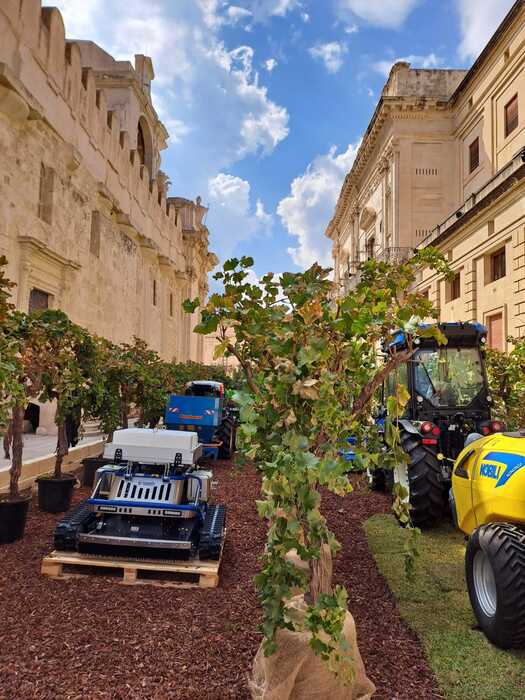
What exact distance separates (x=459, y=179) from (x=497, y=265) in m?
12.1

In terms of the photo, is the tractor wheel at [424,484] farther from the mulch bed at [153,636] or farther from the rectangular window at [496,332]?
the rectangular window at [496,332]

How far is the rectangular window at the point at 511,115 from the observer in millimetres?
21375

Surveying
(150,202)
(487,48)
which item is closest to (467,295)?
(487,48)

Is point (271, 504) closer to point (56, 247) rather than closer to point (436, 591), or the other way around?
point (436, 591)

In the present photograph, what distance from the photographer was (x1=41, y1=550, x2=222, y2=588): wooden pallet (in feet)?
14.1

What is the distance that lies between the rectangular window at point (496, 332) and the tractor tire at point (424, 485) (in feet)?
43.7

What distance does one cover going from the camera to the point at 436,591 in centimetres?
426

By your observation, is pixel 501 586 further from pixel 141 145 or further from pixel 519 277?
pixel 141 145

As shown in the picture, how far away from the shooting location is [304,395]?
2.39 meters

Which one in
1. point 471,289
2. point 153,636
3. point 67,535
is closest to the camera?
point 153,636

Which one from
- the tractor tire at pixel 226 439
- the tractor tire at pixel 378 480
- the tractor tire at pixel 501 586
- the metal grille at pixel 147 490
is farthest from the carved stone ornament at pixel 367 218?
the tractor tire at pixel 501 586

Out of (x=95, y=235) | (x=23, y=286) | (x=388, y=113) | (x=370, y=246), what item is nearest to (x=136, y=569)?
(x=23, y=286)

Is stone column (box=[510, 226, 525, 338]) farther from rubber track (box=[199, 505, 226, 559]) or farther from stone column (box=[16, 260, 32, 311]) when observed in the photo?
stone column (box=[16, 260, 32, 311])

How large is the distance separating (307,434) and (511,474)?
170 centimetres
